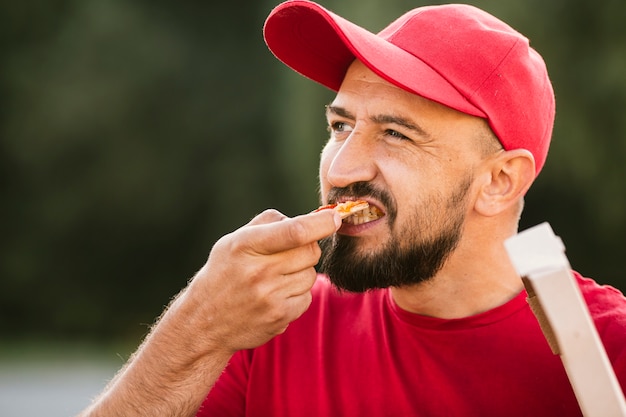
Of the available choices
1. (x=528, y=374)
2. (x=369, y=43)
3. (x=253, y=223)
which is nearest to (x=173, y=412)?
(x=253, y=223)

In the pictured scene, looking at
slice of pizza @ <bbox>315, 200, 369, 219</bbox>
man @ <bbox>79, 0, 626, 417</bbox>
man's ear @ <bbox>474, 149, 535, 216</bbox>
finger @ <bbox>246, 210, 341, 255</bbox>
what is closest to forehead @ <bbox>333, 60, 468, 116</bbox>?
man @ <bbox>79, 0, 626, 417</bbox>

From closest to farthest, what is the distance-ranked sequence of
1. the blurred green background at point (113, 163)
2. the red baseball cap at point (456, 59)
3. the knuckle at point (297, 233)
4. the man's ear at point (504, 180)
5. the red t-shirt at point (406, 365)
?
the knuckle at point (297, 233), the red t-shirt at point (406, 365), the red baseball cap at point (456, 59), the man's ear at point (504, 180), the blurred green background at point (113, 163)

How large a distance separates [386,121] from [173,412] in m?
1.25

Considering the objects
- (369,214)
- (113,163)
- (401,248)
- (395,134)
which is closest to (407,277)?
(401,248)

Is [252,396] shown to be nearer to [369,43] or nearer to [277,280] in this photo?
[277,280]

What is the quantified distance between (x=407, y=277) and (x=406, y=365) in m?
0.32

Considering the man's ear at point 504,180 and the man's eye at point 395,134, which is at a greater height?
the man's eye at point 395,134

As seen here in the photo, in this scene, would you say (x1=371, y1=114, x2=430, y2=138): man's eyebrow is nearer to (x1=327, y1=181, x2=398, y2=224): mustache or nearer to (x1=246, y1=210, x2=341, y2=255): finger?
(x1=327, y1=181, x2=398, y2=224): mustache

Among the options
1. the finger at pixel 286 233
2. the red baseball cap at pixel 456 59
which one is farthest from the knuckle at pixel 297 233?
the red baseball cap at pixel 456 59

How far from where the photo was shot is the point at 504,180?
3014 millimetres

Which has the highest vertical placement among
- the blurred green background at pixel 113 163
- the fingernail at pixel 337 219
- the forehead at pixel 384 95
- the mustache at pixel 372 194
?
the blurred green background at pixel 113 163

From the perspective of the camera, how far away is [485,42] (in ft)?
9.45

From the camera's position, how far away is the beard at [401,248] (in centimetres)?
281

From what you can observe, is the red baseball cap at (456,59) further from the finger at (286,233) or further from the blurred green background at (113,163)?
the blurred green background at (113,163)
